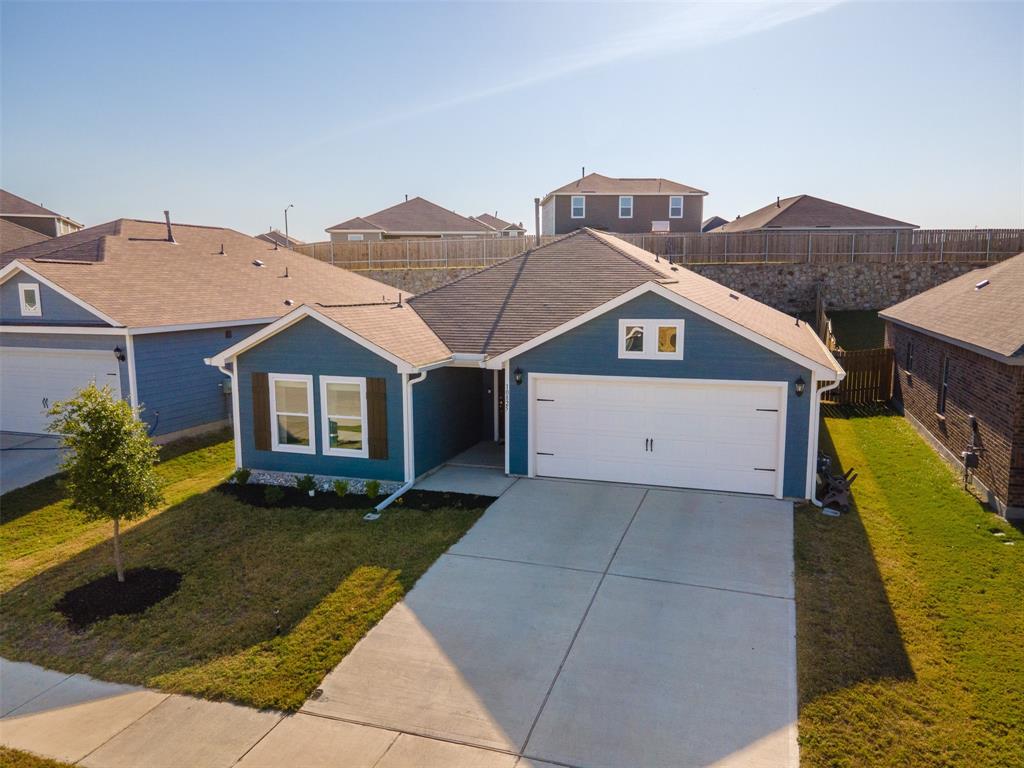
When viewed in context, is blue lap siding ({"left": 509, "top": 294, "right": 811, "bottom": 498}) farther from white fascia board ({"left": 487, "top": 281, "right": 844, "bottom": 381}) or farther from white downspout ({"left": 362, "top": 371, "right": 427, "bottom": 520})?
white downspout ({"left": 362, "top": 371, "right": 427, "bottom": 520})

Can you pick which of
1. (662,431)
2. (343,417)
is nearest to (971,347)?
(662,431)

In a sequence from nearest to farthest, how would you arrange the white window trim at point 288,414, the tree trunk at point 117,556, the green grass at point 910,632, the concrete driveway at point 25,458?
1. the green grass at point 910,632
2. the tree trunk at point 117,556
3. the white window trim at point 288,414
4. the concrete driveway at point 25,458

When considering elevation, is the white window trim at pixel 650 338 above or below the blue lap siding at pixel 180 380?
above

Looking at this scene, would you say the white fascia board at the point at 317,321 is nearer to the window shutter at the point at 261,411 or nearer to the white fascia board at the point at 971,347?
the window shutter at the point at 261,411

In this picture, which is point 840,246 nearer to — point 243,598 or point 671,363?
point 671,363

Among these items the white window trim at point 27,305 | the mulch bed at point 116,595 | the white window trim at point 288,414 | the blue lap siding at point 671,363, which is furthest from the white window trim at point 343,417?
the white window trim at point 27,305

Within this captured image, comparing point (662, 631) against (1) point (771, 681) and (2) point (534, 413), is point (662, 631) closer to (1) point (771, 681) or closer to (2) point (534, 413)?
(1) point (771, 681)

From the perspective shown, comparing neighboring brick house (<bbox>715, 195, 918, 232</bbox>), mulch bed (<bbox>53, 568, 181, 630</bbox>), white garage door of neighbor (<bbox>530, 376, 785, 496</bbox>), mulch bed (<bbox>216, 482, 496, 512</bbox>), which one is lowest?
mulch bed (<bbox>53, 568, 181, 630</bbox>)

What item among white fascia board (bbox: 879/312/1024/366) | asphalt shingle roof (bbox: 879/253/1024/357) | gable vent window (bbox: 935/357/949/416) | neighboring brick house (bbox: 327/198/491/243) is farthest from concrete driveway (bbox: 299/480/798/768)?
neighboring brick house (bbox: 327/198/491/243)
